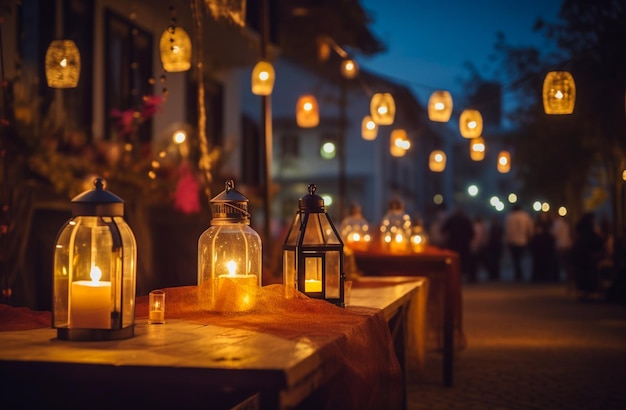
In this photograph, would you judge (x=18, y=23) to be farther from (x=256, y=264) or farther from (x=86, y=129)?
(x=256, y=264)

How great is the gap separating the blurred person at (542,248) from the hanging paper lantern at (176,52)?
17215mm

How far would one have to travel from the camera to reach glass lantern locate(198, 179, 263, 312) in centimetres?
354

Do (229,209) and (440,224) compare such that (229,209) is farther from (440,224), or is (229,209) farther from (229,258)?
(440,224)

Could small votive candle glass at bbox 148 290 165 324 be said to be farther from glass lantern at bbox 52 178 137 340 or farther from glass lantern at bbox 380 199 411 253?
glass lantern at bbox 380 199 411 253

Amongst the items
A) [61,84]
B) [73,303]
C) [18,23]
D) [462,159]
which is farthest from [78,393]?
[462,159]

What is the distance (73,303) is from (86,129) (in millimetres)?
8788

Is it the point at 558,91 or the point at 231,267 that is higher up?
the point at 558,91

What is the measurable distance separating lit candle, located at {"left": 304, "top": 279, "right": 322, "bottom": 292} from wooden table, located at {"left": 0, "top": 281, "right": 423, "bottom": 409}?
861 millimetres

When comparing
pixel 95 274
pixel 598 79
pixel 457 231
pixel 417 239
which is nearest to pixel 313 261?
pixel 95 274

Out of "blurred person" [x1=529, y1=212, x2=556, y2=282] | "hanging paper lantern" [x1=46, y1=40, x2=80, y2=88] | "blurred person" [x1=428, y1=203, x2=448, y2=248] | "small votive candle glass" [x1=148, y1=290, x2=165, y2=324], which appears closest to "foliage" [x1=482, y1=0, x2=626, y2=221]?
"blurred person" [x1=529, y1=212, x2=556, y2=282]

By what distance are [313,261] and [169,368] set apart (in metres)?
1.71

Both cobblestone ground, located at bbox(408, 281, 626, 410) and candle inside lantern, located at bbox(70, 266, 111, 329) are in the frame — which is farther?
cobblestone ground, located at bbox(408, 281, 626, 410)

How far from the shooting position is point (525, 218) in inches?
921

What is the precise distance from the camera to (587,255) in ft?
54.3
